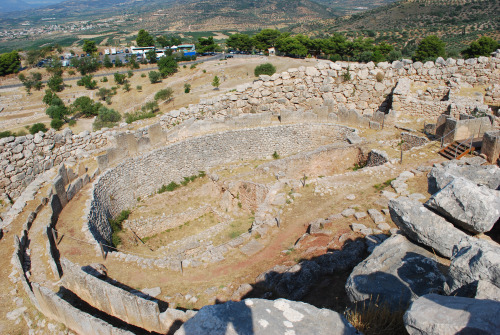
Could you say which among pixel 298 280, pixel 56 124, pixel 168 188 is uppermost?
pixel 298 280

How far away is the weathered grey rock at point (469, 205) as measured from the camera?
5.08 meters

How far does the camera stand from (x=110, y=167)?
14734 mm

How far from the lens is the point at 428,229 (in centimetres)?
559

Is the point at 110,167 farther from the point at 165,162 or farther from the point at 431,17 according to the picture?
the point at 431,17

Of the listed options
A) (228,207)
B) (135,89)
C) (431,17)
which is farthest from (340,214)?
(431,17)

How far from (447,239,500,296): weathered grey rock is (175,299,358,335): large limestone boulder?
1.37 metres

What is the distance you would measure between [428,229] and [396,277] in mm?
1013

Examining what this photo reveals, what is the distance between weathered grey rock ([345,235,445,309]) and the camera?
4.88 m

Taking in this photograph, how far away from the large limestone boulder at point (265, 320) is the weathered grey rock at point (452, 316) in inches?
29.9

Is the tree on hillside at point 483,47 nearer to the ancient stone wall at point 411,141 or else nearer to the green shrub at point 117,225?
the ancient stone wall at point 411,141

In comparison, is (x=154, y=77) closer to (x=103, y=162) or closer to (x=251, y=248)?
(x=103, y=162)

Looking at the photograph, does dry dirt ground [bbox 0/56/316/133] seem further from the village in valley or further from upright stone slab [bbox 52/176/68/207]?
upright stone slab [bbox 52/176/68/207]

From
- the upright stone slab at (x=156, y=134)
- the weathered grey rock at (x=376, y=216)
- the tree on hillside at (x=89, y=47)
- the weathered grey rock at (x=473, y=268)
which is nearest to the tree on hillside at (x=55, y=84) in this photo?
the tree on hillside at (x=89, y=47)

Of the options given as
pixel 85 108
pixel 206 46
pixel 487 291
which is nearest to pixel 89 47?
pixel 206 46
